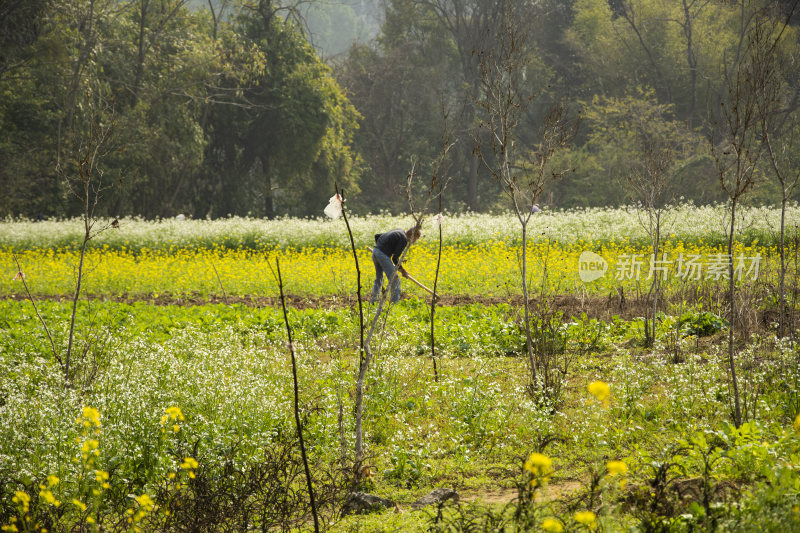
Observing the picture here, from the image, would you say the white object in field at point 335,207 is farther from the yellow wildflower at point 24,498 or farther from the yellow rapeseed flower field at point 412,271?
the yellow rapeseed flower field at point 412,271

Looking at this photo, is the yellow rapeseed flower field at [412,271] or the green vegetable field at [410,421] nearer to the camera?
the green vegetable field at [410,421]

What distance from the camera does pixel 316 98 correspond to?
30641mm

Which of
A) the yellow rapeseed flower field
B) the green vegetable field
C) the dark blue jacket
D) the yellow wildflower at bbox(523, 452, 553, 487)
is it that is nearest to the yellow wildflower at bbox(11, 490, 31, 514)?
the green vegetable field

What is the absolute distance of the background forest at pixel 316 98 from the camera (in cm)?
2488

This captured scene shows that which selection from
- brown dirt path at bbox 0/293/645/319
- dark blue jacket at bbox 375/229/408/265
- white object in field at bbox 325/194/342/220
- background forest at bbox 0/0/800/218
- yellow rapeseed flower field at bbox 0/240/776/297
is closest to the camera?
white object in field at bbox 325/194/342/220

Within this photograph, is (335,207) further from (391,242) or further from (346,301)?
(346,301)

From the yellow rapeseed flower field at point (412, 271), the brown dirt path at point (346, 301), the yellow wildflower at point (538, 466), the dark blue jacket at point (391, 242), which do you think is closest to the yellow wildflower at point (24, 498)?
the yellow wildflower at point (538, 466)

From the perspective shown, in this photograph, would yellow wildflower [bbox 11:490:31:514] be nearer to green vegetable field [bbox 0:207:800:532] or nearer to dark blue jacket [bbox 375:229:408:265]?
green vegetable field [bbox 0:207:800:532]

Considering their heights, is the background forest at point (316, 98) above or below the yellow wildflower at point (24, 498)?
above

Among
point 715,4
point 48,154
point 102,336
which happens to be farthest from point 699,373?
point 715,4

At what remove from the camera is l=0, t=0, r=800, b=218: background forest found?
2488cm

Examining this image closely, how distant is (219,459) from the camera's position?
3973 mm

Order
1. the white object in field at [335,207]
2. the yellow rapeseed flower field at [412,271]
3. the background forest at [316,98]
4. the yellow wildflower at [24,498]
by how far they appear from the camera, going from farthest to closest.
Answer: the background forest at [316,98] < the yellow rapeseed flower field at [412,271] < the white object in field at [335,207] < the yellow wildflower at [24,498]

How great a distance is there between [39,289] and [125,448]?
11.2 m
